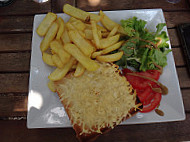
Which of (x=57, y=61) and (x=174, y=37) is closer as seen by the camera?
(x=57, y=61)

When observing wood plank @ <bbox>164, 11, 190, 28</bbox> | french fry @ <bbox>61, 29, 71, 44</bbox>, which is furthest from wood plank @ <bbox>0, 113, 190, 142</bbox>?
wood plank @ <bbox>164, 11, 190, 28</bbox>

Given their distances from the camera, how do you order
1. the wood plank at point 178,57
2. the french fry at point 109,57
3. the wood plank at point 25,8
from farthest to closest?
the wood plank at point 25,8 → the wood plank at point 178,57 → the french fry at point 109,57

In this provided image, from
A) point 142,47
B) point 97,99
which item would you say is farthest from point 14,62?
point 142,47

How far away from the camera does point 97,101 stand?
62.9 inches

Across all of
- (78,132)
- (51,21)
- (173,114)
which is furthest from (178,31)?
(78,132)

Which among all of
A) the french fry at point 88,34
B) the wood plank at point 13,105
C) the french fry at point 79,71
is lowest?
the wood plank at point 13,105

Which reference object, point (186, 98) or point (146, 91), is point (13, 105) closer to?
point (146, 91)

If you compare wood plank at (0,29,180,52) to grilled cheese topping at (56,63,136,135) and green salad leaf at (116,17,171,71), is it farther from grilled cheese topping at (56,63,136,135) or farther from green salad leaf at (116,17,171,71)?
grilled cheese topping at (56,63,136,135)

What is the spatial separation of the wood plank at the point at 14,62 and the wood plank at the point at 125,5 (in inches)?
48.2

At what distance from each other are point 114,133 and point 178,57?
56.8 inches

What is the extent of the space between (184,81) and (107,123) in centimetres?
130

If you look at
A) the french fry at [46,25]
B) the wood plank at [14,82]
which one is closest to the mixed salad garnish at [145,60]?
the french fry at [46,25]

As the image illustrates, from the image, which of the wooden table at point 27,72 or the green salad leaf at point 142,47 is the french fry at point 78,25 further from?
the wooden table at point 27,72

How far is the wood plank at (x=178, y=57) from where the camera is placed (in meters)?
2.20
